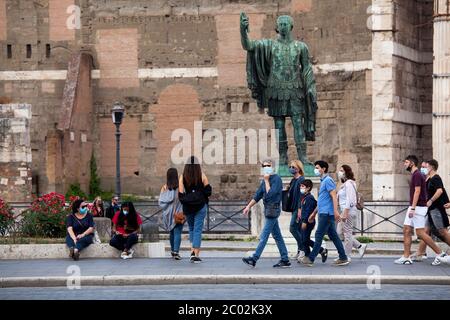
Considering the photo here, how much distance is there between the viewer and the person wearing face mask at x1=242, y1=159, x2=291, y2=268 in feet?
65.8

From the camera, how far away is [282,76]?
23.2 meters

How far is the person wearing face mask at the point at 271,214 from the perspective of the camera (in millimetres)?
20047

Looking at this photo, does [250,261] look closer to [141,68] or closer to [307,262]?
[307,262]

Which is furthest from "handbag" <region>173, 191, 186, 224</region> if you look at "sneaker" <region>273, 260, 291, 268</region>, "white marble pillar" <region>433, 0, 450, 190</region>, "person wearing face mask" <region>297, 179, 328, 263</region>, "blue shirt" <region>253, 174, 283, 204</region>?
"white marble pillar" <region>433, 0, 450, 190</region>

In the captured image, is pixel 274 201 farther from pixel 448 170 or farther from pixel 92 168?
pixel 92 168

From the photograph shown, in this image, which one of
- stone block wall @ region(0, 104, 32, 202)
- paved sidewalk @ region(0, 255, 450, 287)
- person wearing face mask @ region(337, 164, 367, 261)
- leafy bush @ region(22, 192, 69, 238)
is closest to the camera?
paved sidewalk @ region(0, 255, 450, 287)

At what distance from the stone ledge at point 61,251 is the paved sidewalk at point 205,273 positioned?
2.03 feet

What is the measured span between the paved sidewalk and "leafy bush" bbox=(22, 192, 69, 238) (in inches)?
69.4

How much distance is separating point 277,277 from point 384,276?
1487mm

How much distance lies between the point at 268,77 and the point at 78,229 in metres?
4.31

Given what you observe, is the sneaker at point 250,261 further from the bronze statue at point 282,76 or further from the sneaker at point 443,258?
the bronze statue at point 282,76

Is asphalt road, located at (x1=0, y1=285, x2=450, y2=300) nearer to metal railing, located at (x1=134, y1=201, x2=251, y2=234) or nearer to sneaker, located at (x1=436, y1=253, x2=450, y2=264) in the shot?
sneaker, located at (x1=436, y1=253, x2=450, y2=264)
